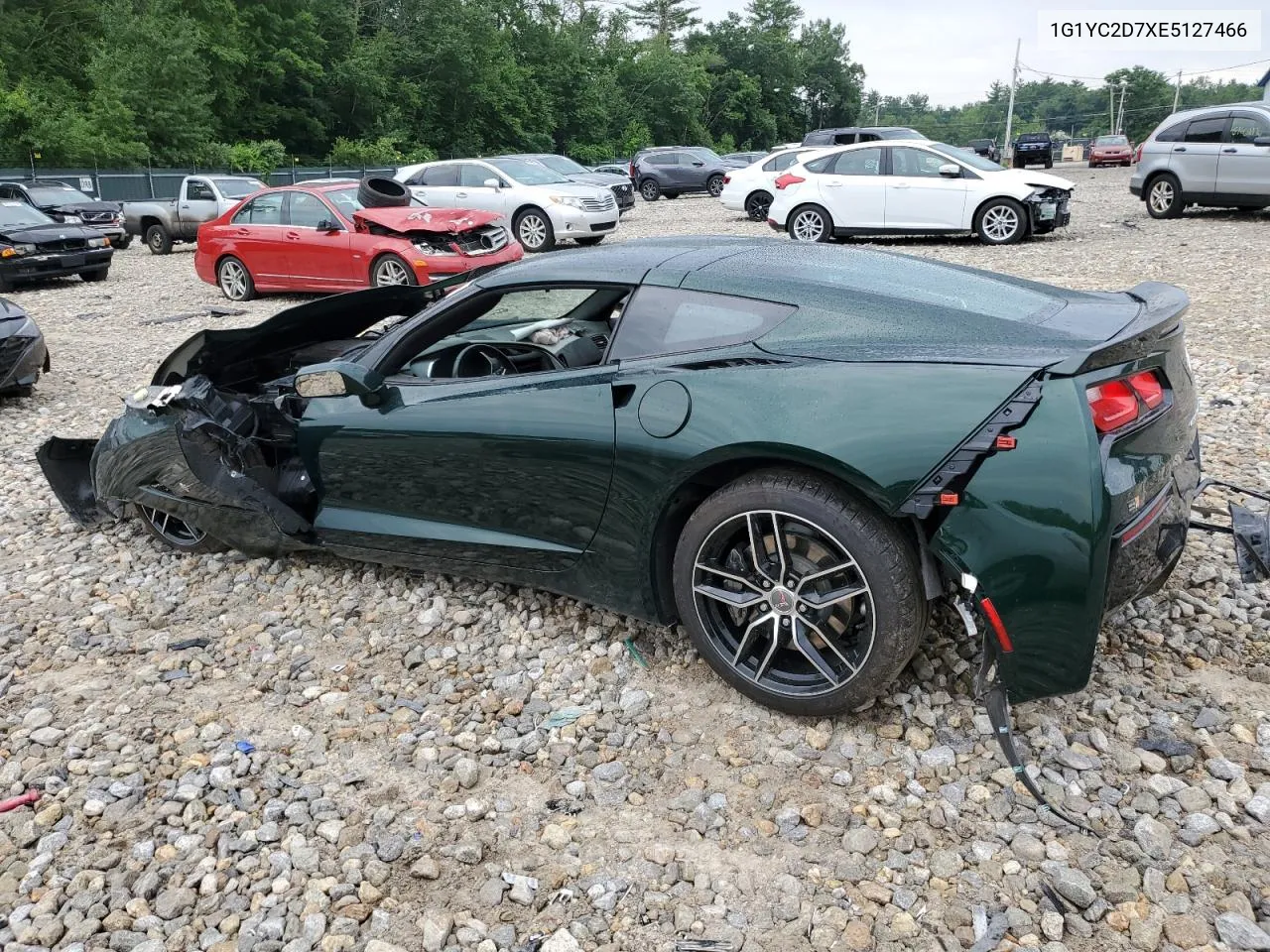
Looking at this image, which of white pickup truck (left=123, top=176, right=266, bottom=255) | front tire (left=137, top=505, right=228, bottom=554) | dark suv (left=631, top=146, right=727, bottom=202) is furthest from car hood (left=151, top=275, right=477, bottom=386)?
dark suv (left=631, top=146, right=727, bottom=202)

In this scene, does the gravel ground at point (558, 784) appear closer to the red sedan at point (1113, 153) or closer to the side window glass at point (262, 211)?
the side window glass at point (262, 211)

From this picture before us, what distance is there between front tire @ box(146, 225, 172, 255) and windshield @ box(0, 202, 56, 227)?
4.54 metres

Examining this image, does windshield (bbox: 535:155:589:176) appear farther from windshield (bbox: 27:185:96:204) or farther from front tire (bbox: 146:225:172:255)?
windshield (bbox: 27:185:96:204)

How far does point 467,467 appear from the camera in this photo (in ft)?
11.8

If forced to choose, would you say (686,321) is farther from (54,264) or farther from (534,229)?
(54,264)

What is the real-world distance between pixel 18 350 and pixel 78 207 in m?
16.1

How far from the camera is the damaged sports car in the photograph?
2590mm

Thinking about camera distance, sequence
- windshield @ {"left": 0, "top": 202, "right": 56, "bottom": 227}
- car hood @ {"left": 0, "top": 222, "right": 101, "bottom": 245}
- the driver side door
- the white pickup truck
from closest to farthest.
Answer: the driver side door → car hood @ {"left": 0, "top": 222, "right": 101, "bottom": 245} → windshield @ {"left": 0, "top": 202, "right": 56, "bottom": 227} → the white pickup truck

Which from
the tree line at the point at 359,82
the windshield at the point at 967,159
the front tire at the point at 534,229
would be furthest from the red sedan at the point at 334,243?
the tree line at the point at 359,82

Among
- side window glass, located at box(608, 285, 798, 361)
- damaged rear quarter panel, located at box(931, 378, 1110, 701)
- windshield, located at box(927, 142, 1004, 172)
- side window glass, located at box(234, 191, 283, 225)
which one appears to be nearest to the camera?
damaged rear quarter panel, located at box(931, 378, 1110, 701)

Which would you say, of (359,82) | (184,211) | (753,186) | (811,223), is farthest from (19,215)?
(359,82)

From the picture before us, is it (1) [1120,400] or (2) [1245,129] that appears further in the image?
(2) [1245,129]

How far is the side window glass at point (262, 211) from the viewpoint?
12547 millimetres

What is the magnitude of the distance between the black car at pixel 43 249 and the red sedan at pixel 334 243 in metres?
3.45
